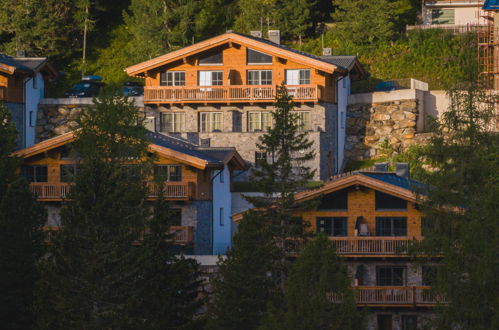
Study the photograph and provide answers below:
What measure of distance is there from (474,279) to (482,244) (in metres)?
1.27

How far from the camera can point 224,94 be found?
82125 millimetres

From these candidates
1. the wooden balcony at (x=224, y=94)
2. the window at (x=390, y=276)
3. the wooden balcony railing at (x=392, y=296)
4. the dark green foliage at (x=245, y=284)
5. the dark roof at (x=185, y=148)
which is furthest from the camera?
the wooden balcony at (x=224, y=94)

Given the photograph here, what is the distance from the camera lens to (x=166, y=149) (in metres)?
70.6

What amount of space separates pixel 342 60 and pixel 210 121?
9113mm

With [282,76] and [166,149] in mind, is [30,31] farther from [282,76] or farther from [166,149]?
[166,149]

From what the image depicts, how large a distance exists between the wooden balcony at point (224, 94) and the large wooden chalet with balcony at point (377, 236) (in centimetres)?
1513

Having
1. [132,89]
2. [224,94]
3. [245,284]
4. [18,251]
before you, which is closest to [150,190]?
[18,251]

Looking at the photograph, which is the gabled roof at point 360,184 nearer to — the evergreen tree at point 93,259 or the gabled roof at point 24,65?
the evergreen tree at point 93,259

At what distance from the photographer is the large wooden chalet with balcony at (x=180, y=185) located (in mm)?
70625

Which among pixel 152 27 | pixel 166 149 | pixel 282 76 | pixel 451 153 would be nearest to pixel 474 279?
pixel 451 153

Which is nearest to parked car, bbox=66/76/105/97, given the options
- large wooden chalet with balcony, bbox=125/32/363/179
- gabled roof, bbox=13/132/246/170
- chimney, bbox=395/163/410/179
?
large wooden chalet with balcony, bbox=125/32/363/179

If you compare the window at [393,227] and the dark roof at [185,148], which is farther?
the dark roof at [185,148]

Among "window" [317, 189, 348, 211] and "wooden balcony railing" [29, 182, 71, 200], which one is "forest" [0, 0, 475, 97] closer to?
"window" [317, 189, 348, 211]

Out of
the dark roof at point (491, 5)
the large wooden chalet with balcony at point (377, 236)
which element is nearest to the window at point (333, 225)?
the large wooden chalet with balcony at point (377, 236)
